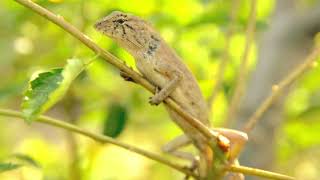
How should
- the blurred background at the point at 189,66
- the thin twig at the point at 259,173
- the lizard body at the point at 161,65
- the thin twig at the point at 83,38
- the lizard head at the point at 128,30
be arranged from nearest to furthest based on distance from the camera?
the thin twig at the point at 83,38 < the thin twig at the point at 259,173 < the lizard head at the point at 128,30 < the lizard body at the point at 161,65 < the blurred background at the point at 189,66

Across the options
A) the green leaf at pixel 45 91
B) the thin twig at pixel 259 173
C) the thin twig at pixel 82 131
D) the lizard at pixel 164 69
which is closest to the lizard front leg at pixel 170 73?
the lizard at pixel 164 69

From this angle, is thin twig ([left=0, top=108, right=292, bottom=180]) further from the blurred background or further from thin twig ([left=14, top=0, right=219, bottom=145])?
the blurred background

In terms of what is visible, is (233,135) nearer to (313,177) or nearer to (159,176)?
(159,176)

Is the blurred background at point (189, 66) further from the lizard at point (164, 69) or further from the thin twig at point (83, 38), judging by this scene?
the thin twig at point (83, 38)

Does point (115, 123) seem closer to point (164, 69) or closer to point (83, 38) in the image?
point (164, 69)

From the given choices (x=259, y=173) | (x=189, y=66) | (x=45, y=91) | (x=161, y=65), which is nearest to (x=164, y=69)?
(x=161, y=65)

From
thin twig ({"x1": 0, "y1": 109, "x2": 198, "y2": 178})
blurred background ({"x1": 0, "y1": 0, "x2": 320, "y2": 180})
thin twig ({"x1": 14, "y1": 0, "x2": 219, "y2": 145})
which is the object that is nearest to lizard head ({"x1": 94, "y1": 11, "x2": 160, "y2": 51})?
blurred background ({"x1": 0, "y1": 0, "x2": 320, "y2": 180})

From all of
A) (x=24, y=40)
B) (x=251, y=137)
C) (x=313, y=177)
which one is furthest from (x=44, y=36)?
(x=313, y=177)
